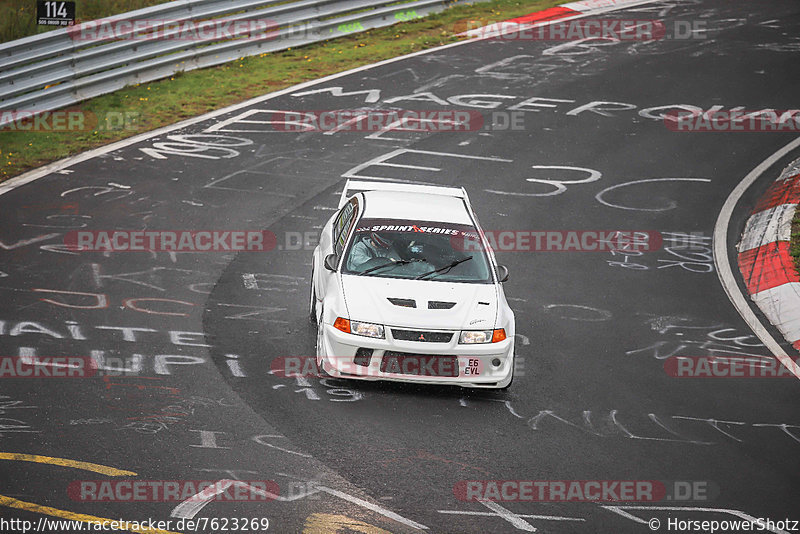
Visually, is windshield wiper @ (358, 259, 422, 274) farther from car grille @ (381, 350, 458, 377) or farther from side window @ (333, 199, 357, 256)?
car grille @ (381, 350, 458, 377)

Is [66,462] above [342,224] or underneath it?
underneath

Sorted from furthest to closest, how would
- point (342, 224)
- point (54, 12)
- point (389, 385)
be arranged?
point (54, 12), point (342, 224), point (389, 385)

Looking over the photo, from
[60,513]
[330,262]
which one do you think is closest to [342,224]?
[330,262]

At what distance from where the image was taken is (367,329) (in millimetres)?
8688

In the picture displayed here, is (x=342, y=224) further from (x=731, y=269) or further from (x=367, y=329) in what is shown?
(x=731, y=269)

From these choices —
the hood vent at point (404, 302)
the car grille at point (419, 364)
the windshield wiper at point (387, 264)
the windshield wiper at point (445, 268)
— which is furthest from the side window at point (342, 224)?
the car grille at point (419, 364)

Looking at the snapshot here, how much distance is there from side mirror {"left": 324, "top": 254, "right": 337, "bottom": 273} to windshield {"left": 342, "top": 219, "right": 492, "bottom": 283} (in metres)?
0.11

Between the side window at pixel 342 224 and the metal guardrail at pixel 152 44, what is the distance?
7758mm

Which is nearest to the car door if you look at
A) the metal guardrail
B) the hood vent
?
the hood vent

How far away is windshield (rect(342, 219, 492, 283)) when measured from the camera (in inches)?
371

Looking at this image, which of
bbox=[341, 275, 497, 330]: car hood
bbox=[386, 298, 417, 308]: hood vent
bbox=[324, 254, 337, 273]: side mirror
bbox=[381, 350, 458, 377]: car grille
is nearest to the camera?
bbox=[381, 350, 458, 377]: car grille

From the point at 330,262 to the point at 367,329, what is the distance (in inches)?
39.8

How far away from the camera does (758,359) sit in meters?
10.0

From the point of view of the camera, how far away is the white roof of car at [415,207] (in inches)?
396
